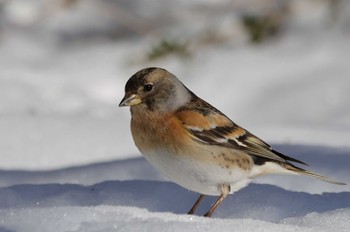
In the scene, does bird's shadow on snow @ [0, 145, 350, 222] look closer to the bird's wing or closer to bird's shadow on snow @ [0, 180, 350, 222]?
bird's shadow on snow @ [0, 180, 350, 222]

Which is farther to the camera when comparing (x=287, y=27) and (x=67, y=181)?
(x=287, y=27)

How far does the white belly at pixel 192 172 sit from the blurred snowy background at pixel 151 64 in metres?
0.37

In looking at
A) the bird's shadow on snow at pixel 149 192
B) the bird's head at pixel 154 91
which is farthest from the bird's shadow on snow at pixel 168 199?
the bird's head at pixel 154 91

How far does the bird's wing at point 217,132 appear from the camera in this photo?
4.08 meters

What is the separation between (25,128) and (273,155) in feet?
8.38

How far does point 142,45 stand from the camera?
9312mm

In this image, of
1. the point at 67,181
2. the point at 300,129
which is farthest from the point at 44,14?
the point at 67,181

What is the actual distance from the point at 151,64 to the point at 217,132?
459 cm

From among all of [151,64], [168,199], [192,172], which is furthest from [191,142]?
[151,64]

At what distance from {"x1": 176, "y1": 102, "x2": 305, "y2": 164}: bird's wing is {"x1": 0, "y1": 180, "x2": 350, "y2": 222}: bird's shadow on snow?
20 centimetres

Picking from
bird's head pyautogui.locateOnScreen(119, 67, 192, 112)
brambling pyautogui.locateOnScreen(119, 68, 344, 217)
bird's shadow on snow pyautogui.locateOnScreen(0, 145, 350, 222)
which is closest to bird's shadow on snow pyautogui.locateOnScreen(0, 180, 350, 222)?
bird's shadow on snow pyautogui.locateOnScreen(0, 145, 350, 222)

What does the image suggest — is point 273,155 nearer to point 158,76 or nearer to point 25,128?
point 158,76

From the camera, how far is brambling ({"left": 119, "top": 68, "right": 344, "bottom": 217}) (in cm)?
395

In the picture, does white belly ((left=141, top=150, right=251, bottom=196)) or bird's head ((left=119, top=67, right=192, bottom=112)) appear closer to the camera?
white belly ((left=141, top=150, right=251, bottom=196))
